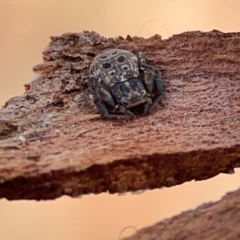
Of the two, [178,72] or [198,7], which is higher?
[198,7]

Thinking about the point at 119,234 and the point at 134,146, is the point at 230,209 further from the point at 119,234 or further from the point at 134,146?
the point at 119,234

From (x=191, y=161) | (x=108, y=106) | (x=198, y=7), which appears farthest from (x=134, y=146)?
(x=198, y=7)

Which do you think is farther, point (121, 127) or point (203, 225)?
point (121, 127)

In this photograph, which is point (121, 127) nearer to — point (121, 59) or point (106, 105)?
point (106, 105)

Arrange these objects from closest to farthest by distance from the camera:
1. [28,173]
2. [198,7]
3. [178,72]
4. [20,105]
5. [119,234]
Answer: [28,173], [20,105], [178,72], [119,234], [198,7]

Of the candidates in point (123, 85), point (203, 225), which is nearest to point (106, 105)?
point (123, 85)

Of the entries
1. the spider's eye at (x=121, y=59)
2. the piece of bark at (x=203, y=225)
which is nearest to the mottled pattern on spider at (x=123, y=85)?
the spider's eye at (x=121, y=59)

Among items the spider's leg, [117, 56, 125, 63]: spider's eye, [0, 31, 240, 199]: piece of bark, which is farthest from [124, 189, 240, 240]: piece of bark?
[117, 56, 125, 63]: spider's eye
